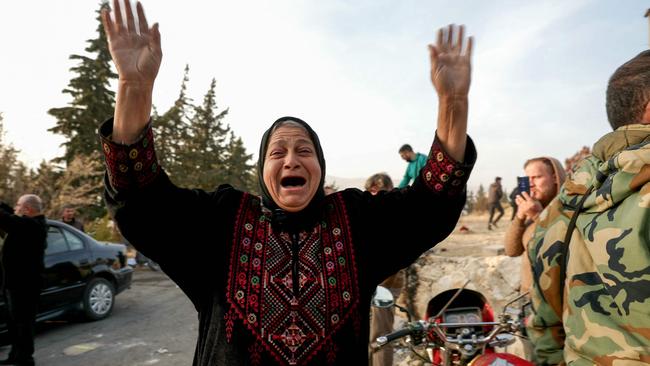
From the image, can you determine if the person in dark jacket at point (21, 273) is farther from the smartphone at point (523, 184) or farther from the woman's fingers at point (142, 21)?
the smartphone at point (523, 184)

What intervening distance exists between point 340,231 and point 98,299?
6.62 m

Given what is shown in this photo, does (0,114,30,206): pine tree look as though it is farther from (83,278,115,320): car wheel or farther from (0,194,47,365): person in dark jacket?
(0,194,47,365): person in dark jacket

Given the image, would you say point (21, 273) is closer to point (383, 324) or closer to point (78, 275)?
point (78, 275)

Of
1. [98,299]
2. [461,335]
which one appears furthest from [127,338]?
[461,335]

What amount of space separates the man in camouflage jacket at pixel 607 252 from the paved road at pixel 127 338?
4605 mm

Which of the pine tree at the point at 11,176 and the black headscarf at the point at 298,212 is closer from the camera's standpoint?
the black headscarf at the point at 298,212

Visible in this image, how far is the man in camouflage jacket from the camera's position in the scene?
4.22 ft

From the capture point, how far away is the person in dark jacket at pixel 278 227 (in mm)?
1397

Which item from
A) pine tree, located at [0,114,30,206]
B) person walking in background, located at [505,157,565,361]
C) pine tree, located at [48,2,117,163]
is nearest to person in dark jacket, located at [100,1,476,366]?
person walking in background, located at [505,157,565,361]

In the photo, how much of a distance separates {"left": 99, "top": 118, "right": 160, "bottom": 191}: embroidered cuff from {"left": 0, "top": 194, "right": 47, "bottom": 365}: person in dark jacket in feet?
14.1

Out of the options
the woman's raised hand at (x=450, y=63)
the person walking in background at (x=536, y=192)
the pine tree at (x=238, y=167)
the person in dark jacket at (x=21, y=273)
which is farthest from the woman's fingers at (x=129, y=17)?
the pine tree at (x=238, y=167)

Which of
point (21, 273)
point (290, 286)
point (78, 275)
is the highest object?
point (290, 286)

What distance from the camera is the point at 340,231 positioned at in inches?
65.6

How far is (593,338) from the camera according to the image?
1.42m
